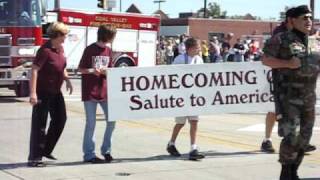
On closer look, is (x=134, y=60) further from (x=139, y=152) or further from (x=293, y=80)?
(x=293, y=80)

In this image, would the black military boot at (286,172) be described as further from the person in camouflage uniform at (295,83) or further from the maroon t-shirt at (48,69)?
the maroon t-shirt at (48,69)

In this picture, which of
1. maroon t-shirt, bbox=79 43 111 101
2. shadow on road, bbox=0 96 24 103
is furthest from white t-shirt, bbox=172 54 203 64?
shadow on road, bbox=0 96 24 103

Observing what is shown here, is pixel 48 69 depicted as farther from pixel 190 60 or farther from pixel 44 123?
pixel 190 60

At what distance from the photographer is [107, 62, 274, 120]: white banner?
9.41 m

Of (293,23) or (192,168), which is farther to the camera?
(192,168)

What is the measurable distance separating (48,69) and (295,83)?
10.3ft

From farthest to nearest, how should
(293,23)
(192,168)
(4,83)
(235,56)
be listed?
(235,56) < (4,83) < (192,168) < (293,23)

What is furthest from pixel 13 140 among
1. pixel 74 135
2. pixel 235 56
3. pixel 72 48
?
pixel 235 56

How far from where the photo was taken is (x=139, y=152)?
9891 millimetres

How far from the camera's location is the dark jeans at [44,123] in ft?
28.5

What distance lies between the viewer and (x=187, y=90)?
9.84 m

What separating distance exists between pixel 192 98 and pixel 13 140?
308 cm

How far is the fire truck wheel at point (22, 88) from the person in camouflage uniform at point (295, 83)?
11747 millimetres

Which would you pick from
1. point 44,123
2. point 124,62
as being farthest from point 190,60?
point 124,62
